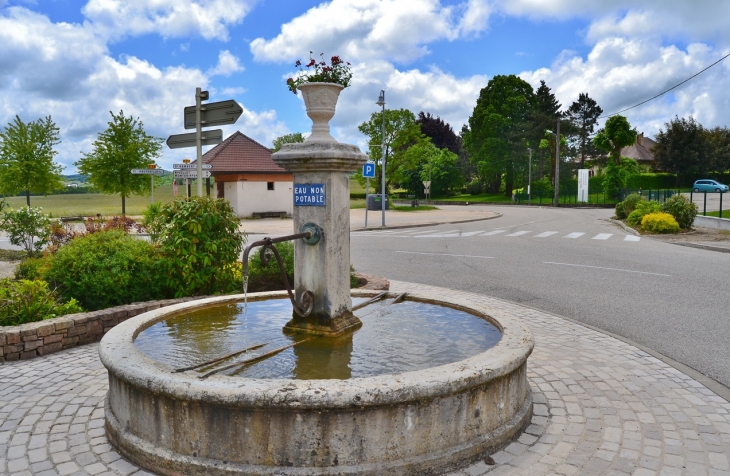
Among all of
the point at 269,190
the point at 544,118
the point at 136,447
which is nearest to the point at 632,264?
the point at 136,447

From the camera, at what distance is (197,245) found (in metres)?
7.36

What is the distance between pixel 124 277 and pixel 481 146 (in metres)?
56.5

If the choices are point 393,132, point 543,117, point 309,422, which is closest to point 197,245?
point 309,422

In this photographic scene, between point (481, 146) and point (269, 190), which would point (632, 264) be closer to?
point (269, 190)

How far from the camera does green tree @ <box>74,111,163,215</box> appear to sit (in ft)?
109

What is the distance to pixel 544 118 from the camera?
185ft

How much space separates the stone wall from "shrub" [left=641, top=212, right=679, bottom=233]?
20120 mm

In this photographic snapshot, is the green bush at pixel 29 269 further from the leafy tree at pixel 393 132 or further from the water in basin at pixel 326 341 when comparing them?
the leafy tree at pixel 393 132

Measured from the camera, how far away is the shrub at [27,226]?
1335 centimetres

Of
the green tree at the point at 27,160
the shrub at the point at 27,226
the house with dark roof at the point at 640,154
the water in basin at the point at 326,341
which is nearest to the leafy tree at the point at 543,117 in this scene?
the house with dark roof at the point at 640,154

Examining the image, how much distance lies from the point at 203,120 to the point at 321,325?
18.8 ft

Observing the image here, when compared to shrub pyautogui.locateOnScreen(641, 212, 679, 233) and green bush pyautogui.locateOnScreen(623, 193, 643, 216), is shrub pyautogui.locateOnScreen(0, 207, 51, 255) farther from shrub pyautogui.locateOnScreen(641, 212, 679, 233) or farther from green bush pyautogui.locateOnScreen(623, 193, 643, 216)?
green bush pyautogui.locateOnScreen(623, 193, 643, 216)

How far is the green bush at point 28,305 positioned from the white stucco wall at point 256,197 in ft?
90.1

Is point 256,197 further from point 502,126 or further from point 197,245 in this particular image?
point 502,126
